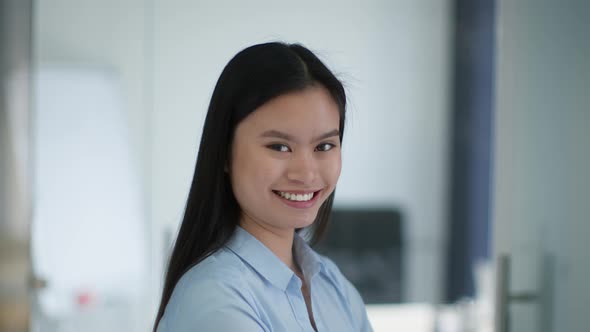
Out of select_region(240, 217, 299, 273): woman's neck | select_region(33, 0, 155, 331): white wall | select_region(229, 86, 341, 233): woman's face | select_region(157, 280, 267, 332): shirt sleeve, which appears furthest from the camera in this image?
select_region(33, 0, 155, 331): white wall

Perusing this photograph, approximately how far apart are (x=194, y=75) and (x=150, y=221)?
1.59ft

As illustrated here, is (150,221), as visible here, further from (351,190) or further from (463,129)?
(463,129)

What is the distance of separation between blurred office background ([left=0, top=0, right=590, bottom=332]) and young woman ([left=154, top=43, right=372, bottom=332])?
0.66 metres

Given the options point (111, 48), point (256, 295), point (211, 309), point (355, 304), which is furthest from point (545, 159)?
point (111, 48)

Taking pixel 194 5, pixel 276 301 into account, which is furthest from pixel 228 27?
pixel 276 301

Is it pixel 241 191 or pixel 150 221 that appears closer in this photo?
pixel 241 191

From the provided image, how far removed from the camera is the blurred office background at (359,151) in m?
1.61

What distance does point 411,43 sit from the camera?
2277 mm

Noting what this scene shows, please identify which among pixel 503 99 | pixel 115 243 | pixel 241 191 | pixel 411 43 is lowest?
pixel 115 243

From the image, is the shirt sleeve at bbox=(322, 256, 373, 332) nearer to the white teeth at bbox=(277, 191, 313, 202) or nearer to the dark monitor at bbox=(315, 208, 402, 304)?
the white teeth at bbox=(277, 191, 313, 202)

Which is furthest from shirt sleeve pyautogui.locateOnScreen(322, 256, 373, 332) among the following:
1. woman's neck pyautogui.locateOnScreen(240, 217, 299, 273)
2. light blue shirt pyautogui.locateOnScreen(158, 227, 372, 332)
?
woman's neck pyautogui.locateOnScreen(240, 217, 299, 273)

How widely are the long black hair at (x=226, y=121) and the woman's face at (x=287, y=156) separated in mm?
19

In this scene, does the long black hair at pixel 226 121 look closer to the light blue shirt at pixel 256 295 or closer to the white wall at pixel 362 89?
the light blue shirt at pixel 256 295

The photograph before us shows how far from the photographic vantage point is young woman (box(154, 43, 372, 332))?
96 centimetres
